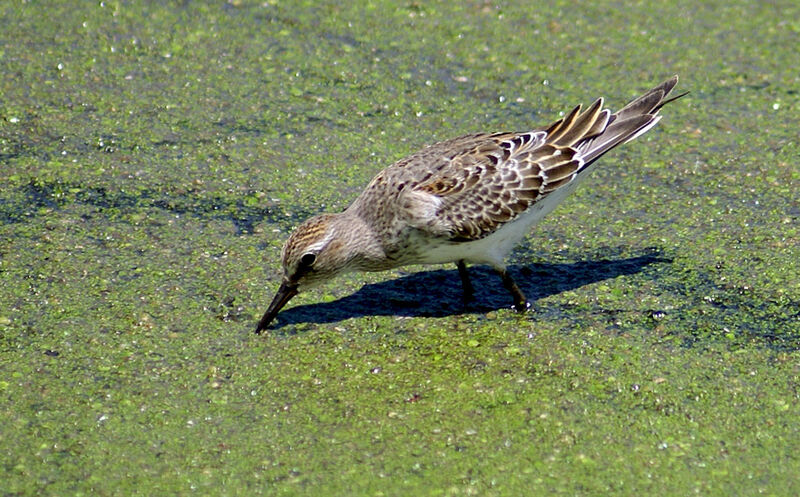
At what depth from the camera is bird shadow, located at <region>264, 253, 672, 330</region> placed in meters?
6.39

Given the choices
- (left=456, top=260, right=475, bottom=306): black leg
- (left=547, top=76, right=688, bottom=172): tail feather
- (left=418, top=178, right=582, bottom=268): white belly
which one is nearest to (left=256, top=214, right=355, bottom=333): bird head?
(left=418, top=178, right=582, bottom=268): white belly

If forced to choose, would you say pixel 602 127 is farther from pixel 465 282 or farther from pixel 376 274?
pixel 376 274

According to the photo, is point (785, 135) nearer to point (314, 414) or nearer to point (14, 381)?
point (314, 414)

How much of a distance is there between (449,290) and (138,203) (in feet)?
7.91

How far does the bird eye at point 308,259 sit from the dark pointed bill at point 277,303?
0.16m

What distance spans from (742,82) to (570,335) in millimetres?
4084

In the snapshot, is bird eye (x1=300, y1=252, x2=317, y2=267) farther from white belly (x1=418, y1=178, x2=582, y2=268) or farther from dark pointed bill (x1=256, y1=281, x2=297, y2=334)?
white belly (x1=418, y1=178, x2=582, y2=268)

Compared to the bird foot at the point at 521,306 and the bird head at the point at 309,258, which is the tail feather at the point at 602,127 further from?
the bird head at the point at 309,258

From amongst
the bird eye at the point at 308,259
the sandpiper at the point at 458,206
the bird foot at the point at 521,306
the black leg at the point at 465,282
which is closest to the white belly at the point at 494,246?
the sandpiper at the point at 458,206

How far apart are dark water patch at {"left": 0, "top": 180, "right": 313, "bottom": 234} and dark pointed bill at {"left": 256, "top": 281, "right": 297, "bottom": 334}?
1.05 meters

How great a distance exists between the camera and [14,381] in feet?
18.0

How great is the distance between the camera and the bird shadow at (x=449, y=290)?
6395 millimetres

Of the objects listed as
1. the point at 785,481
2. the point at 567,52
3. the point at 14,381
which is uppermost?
the point at 567,52

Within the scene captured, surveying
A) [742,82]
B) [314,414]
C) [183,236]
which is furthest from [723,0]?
[314,414]
